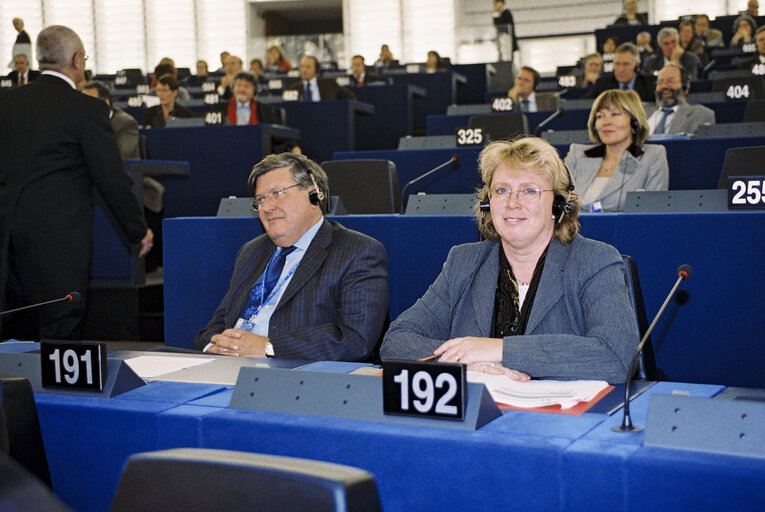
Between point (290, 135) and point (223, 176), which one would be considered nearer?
point (223, 176)

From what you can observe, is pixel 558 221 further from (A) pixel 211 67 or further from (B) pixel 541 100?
(A) pixel 211 67

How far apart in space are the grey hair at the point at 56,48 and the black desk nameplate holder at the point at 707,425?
2.50 meters

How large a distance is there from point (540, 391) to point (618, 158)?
2.71 metres

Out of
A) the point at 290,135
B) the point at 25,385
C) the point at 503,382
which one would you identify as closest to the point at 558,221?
the point at 503,382

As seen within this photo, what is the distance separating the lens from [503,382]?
1.43m

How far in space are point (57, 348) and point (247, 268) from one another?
3.76 ft

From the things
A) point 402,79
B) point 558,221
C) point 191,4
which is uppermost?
point 191,4

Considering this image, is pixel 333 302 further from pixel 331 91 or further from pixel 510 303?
pixel 331 91

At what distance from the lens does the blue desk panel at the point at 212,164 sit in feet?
19.2

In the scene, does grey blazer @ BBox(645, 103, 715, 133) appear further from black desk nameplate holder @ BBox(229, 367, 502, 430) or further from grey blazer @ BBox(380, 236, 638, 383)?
black desk nameplate holder @ BBox(229, 367, 502, 430)

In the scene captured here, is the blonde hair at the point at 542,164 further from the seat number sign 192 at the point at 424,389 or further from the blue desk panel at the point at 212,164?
the blue desk panel at the point at 212,164

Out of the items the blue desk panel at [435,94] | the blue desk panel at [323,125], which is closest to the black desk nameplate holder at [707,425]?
the blue desk panel at [323,125]

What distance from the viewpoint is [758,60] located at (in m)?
8.42

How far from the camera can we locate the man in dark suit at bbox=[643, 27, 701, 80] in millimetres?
8398
